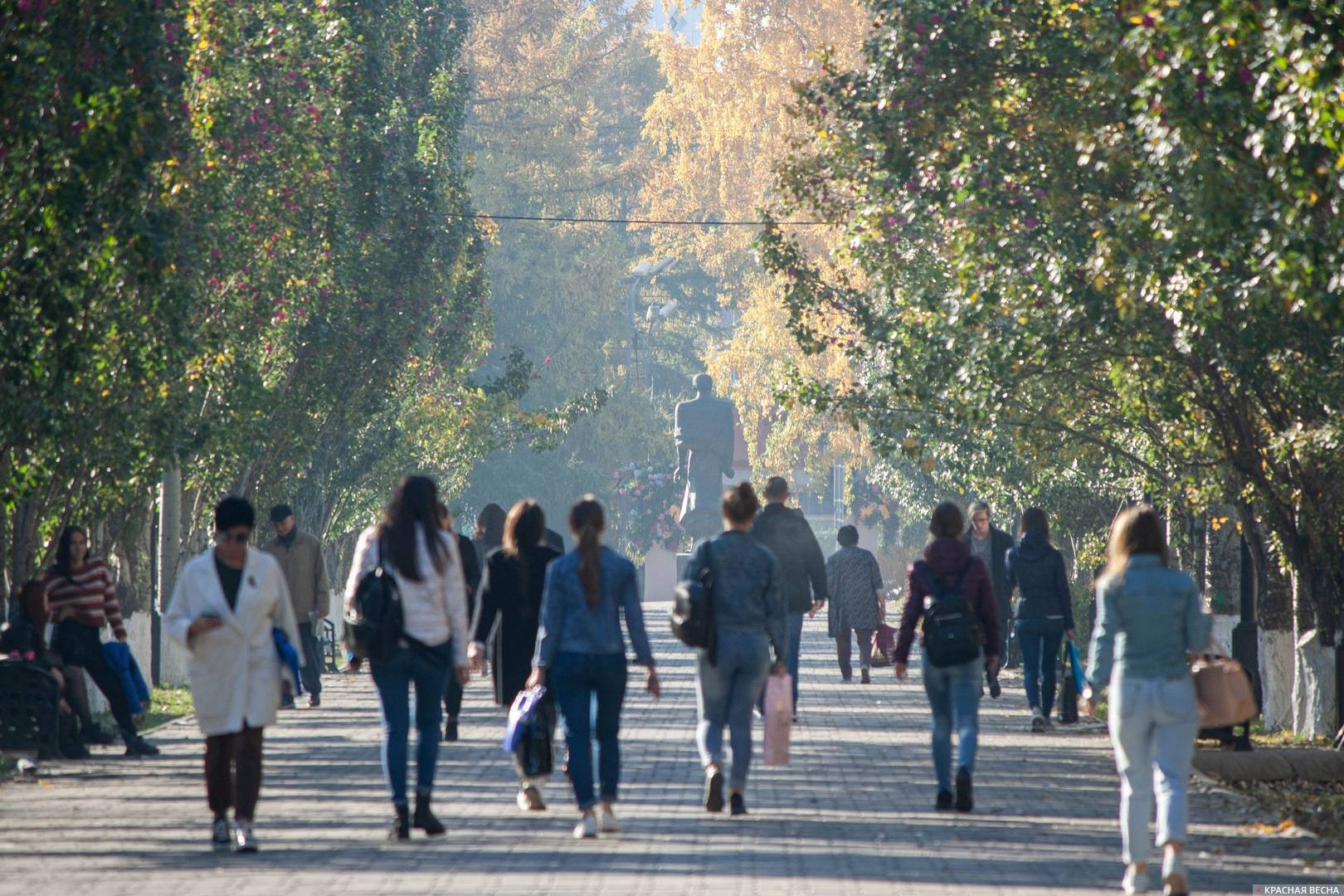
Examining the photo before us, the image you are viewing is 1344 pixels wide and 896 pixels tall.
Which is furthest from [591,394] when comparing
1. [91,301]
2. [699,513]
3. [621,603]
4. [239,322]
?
[621,603]

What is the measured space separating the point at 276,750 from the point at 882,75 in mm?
8189

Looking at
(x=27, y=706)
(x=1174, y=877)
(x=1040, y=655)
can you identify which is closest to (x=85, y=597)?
(x=27, y=706)

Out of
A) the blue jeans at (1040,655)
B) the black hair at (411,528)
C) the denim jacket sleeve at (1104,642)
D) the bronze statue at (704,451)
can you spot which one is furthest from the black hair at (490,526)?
the bronze statue at (704,451)

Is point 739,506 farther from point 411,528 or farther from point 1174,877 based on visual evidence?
point 1174,877

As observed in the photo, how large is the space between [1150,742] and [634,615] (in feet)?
9.18

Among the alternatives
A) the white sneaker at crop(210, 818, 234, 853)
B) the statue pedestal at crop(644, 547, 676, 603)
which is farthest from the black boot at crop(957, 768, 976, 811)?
the statue pedestal at crop(644, 547, 676, 603)

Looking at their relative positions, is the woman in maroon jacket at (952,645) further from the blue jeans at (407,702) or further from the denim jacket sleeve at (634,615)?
the blue jeans at (407,702)

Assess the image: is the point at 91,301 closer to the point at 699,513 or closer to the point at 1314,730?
the point at 1314,730

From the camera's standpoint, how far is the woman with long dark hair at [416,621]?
10711 mm

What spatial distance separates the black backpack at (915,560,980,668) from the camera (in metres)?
12.4

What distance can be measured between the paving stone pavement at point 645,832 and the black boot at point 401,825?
113 mm

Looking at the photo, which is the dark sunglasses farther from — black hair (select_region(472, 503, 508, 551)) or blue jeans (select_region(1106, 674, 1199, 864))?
black hair (select_region(472, 503, 508, 551))

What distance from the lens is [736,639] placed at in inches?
464

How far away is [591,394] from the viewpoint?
4647 cm
